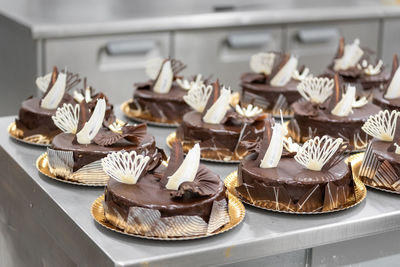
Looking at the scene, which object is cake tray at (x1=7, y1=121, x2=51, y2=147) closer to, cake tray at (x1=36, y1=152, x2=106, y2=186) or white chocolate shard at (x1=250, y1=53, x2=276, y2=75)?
cake tray at (x1=36, y1=152, x2=106, y2=186)

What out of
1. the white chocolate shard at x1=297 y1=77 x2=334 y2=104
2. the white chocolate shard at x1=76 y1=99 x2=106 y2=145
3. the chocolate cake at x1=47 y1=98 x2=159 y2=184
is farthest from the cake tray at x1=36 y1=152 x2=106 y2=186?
the white chocolate shard at x1=297 y1=77 x2=334 y2=104

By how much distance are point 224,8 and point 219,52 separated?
26 cm

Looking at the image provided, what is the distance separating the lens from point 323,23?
13.8 ft

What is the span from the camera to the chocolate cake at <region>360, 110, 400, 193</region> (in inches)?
79.1

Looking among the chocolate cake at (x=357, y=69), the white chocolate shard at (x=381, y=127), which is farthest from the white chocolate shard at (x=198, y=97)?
the chocolate cake at (x=357, y=69)

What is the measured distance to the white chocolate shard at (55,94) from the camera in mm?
2391

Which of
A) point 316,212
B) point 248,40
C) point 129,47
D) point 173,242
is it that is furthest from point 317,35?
point 173,242

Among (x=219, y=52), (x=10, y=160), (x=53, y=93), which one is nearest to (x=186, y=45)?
(x=219, y=52)

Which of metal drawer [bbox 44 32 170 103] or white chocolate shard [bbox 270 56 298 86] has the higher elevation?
white chocolate shard [bbox 270 56 298 86]

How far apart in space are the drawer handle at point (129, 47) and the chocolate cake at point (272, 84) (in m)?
1.07

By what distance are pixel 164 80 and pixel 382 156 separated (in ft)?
2.86

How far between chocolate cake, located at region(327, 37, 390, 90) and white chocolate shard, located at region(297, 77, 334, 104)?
359mm

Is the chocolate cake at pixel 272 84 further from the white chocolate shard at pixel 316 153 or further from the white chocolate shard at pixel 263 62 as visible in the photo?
the white chocolate shard at pixel 316 153

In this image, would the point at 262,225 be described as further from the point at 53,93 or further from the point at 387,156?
the point at 53,93
